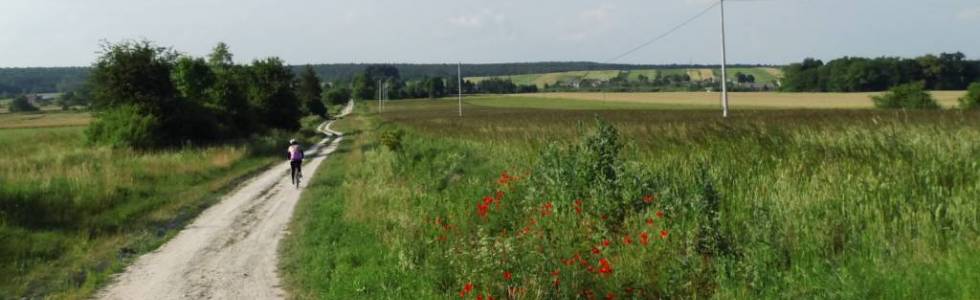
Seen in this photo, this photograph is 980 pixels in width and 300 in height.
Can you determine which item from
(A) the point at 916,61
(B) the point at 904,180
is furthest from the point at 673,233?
(A) the point at 916,61

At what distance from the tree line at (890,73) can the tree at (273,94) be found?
216 ft

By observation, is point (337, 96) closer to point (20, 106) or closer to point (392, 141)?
point (20, 106)

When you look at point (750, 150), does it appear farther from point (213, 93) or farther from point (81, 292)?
point (213, 93)

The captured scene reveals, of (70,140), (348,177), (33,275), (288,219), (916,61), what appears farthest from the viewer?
(916,61)

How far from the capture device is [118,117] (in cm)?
3114

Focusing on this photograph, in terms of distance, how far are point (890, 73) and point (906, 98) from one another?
91.3 ft

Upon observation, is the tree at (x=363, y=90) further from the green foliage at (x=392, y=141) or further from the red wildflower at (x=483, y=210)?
the red wildflower at (x=483, y=210)

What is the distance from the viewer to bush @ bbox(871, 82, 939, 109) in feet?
196

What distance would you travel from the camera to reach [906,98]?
61.8 m

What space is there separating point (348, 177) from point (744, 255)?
16686 millimetres

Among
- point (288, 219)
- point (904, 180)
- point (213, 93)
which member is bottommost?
point (288, 219)

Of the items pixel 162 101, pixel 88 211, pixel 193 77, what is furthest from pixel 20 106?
pixel 88 211

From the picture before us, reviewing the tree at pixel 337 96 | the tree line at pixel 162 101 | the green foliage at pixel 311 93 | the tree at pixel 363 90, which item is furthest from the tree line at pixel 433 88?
the tree line at pixel 162 101

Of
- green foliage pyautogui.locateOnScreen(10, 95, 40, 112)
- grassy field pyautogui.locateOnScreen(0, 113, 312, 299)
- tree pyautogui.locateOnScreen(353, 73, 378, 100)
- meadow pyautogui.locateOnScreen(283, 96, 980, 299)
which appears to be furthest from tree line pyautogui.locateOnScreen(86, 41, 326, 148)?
tree pyautogui.locateOnScreen(353, 73, 378, 100)
